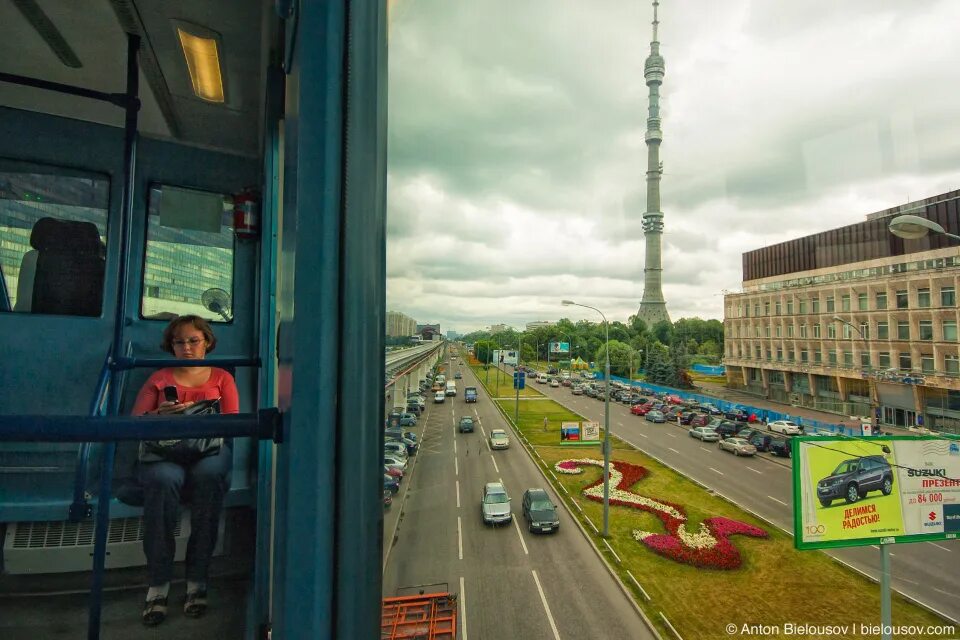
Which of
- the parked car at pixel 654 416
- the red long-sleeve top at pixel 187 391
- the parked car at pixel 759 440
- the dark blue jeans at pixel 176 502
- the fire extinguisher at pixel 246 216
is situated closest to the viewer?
the dark blue jeans at pixel 176 502

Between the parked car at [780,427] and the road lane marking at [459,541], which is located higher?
the parked car at [780,427]

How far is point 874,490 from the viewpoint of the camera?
1.84 metres

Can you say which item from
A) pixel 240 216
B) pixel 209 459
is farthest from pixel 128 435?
pixel 240 216

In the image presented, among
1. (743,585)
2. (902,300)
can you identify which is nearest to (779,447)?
(743,585)

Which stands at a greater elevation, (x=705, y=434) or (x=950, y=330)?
(x=950, y=330)

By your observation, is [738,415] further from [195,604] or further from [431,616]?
[195,604]

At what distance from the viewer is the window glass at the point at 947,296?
220 cm

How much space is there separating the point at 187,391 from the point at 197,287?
74 cm

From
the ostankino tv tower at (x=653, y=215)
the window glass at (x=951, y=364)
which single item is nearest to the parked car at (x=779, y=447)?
the window glass at (x=951, y=364)

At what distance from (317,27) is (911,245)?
3267 millimetres

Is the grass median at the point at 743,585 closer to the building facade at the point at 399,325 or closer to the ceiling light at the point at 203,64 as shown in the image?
the building facade at the point at 399,325

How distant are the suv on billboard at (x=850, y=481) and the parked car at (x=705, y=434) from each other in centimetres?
460

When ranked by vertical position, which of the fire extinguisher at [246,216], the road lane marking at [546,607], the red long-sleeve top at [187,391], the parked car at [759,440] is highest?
the fire extinguisher at [246,216]

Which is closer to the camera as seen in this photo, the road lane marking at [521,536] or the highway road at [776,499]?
the highway road at [776,499]
